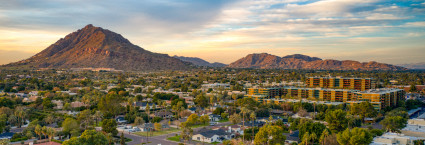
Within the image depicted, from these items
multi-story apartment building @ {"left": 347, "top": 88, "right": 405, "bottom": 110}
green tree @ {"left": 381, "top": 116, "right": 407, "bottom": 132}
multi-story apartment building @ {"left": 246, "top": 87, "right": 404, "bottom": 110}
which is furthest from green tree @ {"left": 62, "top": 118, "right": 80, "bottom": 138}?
multi-story apartment building @ {"left": 347, "top": 88, "right": 405, "bottom": 110}

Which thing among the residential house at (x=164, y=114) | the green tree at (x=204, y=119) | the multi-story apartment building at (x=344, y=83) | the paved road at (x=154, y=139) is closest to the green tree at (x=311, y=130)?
the paved road at (x=154, y=139)

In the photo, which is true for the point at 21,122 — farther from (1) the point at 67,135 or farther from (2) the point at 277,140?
(2) the point at 277,140

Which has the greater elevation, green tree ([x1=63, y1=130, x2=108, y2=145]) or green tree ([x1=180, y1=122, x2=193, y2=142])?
green tree ([x1=63, y1=130, x2=108, y2=145])

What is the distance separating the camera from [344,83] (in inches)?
3504

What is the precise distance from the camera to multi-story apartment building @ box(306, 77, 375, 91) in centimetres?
8569

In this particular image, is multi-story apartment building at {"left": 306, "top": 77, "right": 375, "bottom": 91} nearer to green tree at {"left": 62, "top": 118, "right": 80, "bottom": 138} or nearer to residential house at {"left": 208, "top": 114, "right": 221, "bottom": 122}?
residential house at {"left": 208, "top": 114, "right": 221, "bottom": 122}

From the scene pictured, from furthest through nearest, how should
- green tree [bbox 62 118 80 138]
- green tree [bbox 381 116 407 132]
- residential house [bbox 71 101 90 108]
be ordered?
residential house [bbox 71 101 90 108]
green tree [bbox 62 118 80 138]
green tree [bbox 381 116 407 132]

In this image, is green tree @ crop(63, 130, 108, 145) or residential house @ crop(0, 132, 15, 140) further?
residential house @ crop(0, 132, 15, 140)

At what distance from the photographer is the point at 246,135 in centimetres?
4147

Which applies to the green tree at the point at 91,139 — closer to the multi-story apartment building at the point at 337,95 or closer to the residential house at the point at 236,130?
the residential house at the point at 236,130

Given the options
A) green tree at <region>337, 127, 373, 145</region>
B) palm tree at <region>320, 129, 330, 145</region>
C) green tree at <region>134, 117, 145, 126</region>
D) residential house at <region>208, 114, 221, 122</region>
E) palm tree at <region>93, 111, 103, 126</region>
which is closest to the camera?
green tree at <region>337, 127, 373, 145</region>

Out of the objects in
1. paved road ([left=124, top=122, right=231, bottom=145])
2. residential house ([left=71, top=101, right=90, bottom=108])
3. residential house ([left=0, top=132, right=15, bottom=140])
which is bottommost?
paved road ([left=124, top=122, right=231, bottom=145])

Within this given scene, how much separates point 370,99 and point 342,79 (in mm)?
23674

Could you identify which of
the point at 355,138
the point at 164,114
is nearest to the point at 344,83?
the point at 164,114
